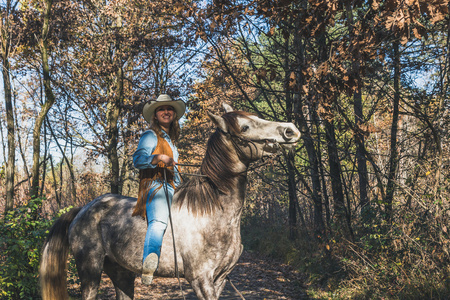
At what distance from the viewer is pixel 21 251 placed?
597cm

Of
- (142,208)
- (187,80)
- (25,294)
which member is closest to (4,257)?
(25,294)

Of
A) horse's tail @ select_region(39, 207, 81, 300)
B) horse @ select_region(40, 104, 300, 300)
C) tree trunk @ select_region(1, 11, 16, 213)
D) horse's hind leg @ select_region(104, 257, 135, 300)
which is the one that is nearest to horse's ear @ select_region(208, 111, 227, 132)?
horse @ select_region(40, 104, 300, 300)

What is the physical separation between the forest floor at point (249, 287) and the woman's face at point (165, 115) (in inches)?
188

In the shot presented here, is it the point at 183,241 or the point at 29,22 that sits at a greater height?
the point at 29,22

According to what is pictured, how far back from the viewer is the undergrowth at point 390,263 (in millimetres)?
4949

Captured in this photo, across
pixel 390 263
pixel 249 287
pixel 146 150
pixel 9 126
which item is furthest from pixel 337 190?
pixel 9 126

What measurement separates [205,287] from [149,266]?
54 cm

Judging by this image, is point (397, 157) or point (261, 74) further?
point (397, 157)

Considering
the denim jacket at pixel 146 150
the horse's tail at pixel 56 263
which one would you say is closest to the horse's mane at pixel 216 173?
the denim jacket at pixel 146 150

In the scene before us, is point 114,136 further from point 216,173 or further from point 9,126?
point 216,173

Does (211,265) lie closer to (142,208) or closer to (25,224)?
(142,208)

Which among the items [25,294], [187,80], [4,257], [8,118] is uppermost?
[187,80]

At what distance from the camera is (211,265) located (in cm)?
325

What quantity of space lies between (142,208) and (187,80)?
36.9 feet
